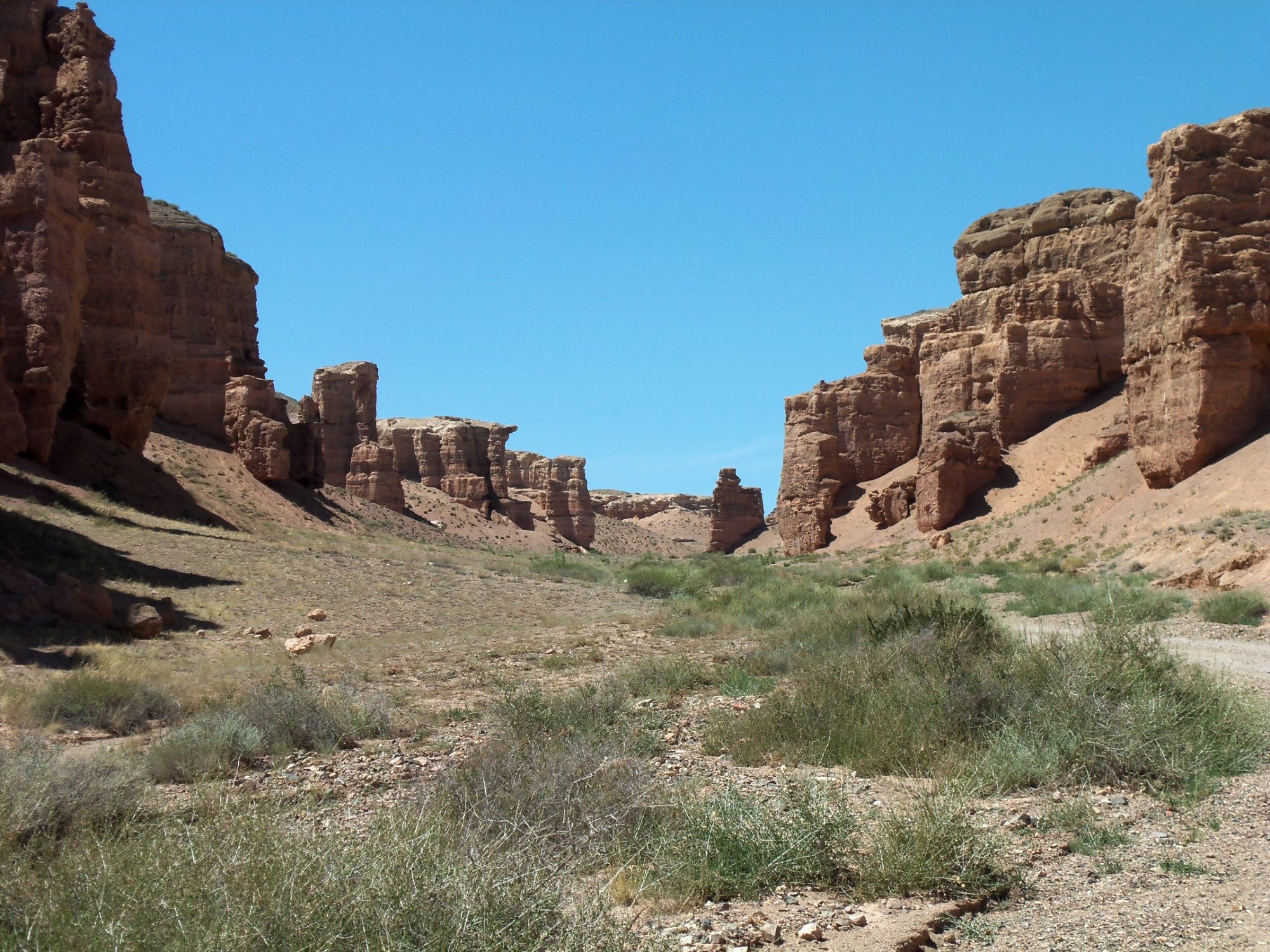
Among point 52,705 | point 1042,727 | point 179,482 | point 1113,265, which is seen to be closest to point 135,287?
point 179,482

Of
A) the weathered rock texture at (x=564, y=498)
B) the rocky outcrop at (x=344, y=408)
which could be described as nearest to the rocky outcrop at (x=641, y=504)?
the weathered rock texture at (x=564, y=498)

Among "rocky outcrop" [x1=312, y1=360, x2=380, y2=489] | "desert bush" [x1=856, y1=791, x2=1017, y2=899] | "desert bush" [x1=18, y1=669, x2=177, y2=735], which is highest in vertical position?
"rocky outcrop" [x1=312, y1=360, x2=380, y2=489]

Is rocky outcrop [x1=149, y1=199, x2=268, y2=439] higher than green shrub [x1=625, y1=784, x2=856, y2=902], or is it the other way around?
Result: rocky outcrop [x1=149, y1=199, x2=268, y2=439]

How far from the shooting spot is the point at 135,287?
35562 millimetres

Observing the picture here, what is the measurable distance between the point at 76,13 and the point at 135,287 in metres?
8.80

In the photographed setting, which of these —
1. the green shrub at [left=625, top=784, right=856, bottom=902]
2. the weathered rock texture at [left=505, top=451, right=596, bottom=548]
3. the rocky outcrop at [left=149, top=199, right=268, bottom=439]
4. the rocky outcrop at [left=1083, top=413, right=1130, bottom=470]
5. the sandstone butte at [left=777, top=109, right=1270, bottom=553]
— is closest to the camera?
the green shrub at [left=625, top=784, right=856, bottom=902]

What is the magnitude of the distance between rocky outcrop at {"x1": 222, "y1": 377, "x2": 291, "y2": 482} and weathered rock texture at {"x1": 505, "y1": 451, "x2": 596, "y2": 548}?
5162 centimetres

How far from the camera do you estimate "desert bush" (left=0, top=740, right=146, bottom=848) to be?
5.34 metres

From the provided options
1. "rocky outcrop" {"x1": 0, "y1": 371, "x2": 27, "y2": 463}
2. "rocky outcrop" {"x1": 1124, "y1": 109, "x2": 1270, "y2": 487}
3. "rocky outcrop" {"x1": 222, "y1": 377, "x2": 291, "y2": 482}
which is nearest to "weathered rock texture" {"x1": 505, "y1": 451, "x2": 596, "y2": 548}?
"rocky outcrop" {"x1": 222, "y1": 377, "x2": 291, "y2": 482}

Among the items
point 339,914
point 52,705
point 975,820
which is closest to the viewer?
point 339,914

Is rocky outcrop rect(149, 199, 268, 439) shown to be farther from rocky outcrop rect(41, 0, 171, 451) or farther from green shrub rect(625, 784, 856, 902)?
green shrub rect(625, 784, 856, 902)

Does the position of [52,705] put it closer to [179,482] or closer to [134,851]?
[134,851]

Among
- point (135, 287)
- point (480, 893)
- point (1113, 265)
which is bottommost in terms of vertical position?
point (480, 893)

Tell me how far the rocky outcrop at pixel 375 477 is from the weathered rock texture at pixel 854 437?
81.5ft
